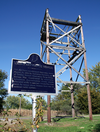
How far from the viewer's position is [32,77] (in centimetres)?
570

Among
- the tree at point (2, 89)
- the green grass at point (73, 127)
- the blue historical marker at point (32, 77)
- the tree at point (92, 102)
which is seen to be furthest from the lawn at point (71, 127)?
the tree at point (92, 102)

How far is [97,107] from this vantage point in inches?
1013

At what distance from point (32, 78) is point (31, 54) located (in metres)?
1.11

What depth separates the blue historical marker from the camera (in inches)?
211

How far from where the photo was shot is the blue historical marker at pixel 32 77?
5349mm

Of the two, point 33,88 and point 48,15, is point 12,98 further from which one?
point 33,88

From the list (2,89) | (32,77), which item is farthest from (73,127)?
(2,89)

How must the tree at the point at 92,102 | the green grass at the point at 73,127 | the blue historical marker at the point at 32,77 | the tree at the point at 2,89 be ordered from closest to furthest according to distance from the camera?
the blue historical marker at the point at 32,77
the green grass at the point at 73,127
the tree at the point at 2,89
the tree at the point at 92,102

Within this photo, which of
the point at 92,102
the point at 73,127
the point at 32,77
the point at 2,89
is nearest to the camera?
the point at 32,77

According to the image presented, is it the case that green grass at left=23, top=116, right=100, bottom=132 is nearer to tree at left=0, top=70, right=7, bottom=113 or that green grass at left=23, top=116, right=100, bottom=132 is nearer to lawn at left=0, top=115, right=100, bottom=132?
lawn at left=0, top=115, right=100, bottom=132

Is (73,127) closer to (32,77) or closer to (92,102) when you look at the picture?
(32,77)

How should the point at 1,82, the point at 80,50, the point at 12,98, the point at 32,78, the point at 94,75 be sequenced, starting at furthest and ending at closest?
the point at 12,98 < the point at 94,75 < the point at 1,82 < the point at 80,50 < the point at 32,78

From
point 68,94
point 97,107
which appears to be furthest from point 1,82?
point 68,94

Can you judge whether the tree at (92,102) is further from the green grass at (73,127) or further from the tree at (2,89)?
the green grass at (73,127)
